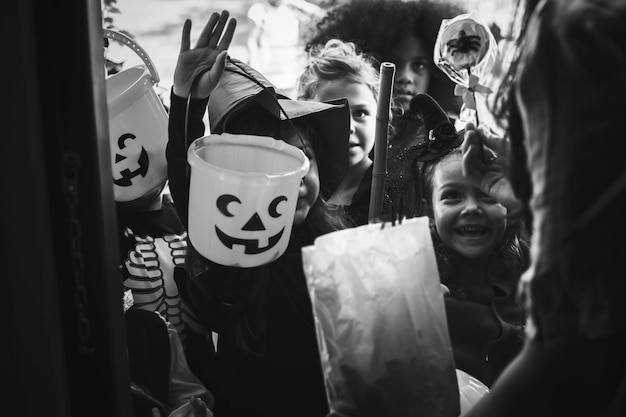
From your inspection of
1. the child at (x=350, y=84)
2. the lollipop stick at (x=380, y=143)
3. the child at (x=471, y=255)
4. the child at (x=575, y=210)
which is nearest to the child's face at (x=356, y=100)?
the child at (x=350, y=84)

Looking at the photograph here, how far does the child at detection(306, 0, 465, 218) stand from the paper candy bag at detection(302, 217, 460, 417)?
0.45 metres

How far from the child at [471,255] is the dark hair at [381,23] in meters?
0.18

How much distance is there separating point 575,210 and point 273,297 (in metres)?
0.87

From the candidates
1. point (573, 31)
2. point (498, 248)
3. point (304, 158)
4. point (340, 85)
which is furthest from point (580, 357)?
point (340, 85)

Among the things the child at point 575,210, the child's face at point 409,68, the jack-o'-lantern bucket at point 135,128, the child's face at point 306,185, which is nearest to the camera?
the child at point 575,210

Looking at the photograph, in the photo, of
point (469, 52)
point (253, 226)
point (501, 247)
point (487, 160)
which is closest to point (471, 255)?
point (501, 247)

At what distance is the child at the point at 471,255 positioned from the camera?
1382 mm

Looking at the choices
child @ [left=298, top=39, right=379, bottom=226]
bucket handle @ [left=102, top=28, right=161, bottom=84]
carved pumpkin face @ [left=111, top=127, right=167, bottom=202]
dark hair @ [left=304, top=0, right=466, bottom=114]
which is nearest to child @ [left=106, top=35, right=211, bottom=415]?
carved pumpkin face @ [left=111, top=127, right=167, bottom=202]

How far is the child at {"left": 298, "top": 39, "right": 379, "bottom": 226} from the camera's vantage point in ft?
4.60

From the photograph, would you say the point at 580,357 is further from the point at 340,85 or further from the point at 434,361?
the point at 340,85

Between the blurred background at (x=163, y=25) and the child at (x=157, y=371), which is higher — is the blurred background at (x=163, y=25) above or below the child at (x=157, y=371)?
above

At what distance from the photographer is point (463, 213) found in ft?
4.53

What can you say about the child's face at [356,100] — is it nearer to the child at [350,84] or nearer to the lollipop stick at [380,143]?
the child at [350,84]

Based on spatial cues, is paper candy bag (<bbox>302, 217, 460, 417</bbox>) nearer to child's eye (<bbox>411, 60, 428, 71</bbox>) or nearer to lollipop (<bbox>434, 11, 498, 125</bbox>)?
lollipop (<bbox>434, 11, 498, 125</bbox>)
